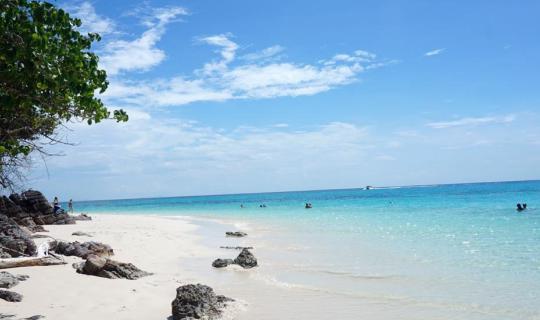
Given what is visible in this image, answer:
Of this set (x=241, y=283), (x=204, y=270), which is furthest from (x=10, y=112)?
(x=204, y=270)

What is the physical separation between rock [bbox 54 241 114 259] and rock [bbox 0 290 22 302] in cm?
528

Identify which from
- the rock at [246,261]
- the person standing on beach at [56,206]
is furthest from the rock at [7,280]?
the person standing on beach at [56,206]

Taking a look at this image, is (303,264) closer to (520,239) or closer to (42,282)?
(42,282)

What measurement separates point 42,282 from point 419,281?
9.35 meters

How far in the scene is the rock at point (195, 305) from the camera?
836cm

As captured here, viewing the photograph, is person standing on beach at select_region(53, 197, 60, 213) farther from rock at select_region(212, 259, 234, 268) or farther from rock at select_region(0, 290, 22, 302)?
rock at select_region(0, 290, 22, 302)

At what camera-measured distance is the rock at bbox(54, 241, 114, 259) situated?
14.6 m

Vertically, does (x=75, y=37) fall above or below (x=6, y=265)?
above

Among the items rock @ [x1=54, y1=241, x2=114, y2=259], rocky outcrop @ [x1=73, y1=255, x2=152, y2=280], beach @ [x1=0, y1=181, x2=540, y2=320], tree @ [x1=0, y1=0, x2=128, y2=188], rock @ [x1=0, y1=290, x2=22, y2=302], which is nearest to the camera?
tree @ [x1=0, y1=0, x2=128, y2=188]

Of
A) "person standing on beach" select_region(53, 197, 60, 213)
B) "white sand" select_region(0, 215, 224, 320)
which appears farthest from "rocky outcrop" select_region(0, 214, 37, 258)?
"person standing on beach" select_region(53, 197, 60, 213)

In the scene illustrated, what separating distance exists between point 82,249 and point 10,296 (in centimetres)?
592

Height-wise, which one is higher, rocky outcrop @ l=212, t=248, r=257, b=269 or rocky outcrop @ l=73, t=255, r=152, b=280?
rocky outcrop @ l=73, t=255, r=152, b=280

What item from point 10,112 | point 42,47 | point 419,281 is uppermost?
point 42,47

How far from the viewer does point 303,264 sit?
51.9 ft
